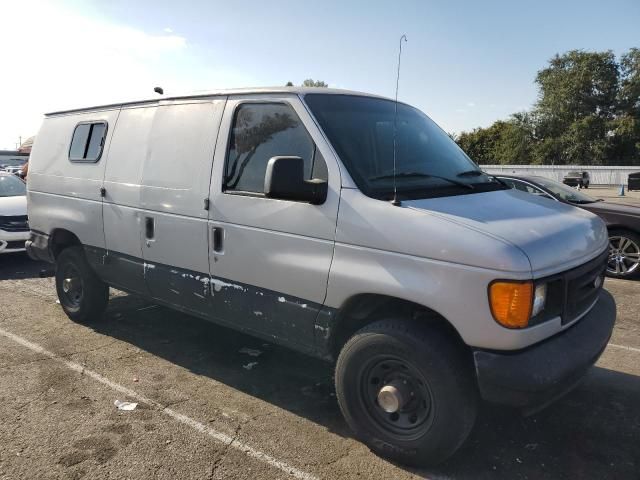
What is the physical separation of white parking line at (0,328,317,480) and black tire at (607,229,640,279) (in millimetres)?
6577

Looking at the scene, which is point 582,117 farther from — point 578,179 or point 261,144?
point 261,144

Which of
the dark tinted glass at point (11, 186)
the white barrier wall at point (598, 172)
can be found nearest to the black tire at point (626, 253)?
the dark tinted glass at point (11, 186)

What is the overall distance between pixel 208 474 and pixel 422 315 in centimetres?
157

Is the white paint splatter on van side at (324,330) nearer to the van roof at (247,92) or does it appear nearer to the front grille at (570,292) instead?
the front grille at (570,292)

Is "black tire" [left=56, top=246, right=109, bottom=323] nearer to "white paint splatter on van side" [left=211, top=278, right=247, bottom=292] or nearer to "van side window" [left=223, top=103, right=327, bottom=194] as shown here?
"white paint splatter on van side" [left=211, top=278, right=247, bottom=292]

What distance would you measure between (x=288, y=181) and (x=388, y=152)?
0.84 m

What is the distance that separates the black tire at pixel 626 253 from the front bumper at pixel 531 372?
5642 millimetres

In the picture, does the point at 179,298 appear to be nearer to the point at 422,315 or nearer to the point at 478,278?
the point at 422,315

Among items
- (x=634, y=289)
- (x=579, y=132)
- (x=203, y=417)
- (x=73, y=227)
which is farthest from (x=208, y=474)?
(x=579, y=132)

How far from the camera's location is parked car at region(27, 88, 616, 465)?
8.87 ft

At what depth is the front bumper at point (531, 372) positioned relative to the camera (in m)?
2.62

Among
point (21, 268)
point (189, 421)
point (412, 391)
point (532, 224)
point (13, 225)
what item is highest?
point (532, 224)

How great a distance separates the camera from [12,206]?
28.8ft

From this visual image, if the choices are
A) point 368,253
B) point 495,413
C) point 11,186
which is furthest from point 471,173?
point 11,186
